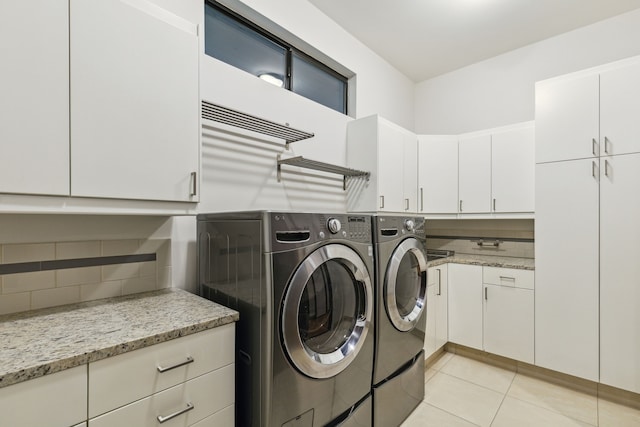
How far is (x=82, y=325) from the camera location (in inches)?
40.7

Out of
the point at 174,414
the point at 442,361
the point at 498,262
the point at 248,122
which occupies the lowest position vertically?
the point at 442,361

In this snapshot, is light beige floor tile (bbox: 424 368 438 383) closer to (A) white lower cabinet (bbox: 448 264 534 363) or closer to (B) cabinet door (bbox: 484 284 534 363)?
(A) white lower cabinet (bbox: 448 264 534 363)

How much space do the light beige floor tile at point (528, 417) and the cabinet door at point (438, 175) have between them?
1588 millimetres

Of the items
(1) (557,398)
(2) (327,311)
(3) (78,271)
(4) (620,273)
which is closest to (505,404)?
(1) (557,398)

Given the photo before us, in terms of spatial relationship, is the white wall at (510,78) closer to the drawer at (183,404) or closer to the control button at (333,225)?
the control button at (333,225)

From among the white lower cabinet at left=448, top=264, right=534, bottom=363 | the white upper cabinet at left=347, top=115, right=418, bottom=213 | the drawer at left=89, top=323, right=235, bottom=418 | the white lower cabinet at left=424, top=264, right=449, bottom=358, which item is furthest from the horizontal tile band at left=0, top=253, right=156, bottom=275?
the white lower cabinet at left=448, top=264, right=534, bottom=363

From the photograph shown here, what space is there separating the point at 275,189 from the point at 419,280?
3.91 feet

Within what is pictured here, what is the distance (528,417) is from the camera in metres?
1.92

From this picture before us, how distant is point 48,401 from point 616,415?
9.55ft

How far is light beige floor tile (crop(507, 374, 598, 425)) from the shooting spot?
1945mm

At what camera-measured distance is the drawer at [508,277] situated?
7.82 ft

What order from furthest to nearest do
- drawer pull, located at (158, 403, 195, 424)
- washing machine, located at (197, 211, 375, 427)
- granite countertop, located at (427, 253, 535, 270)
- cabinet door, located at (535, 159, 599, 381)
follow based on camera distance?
granite countertop, located at (427, 253, 535, 270), cabinet door, located at (535, 159, 599, 381), washing machine, located at (197, 211, 375, 427), drawer pull, located at (158, 403, 195, 424)

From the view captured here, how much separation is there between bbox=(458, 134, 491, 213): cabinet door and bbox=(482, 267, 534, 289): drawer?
561 mm

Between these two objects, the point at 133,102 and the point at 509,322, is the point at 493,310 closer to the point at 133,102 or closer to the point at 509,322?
the point at 509,322
